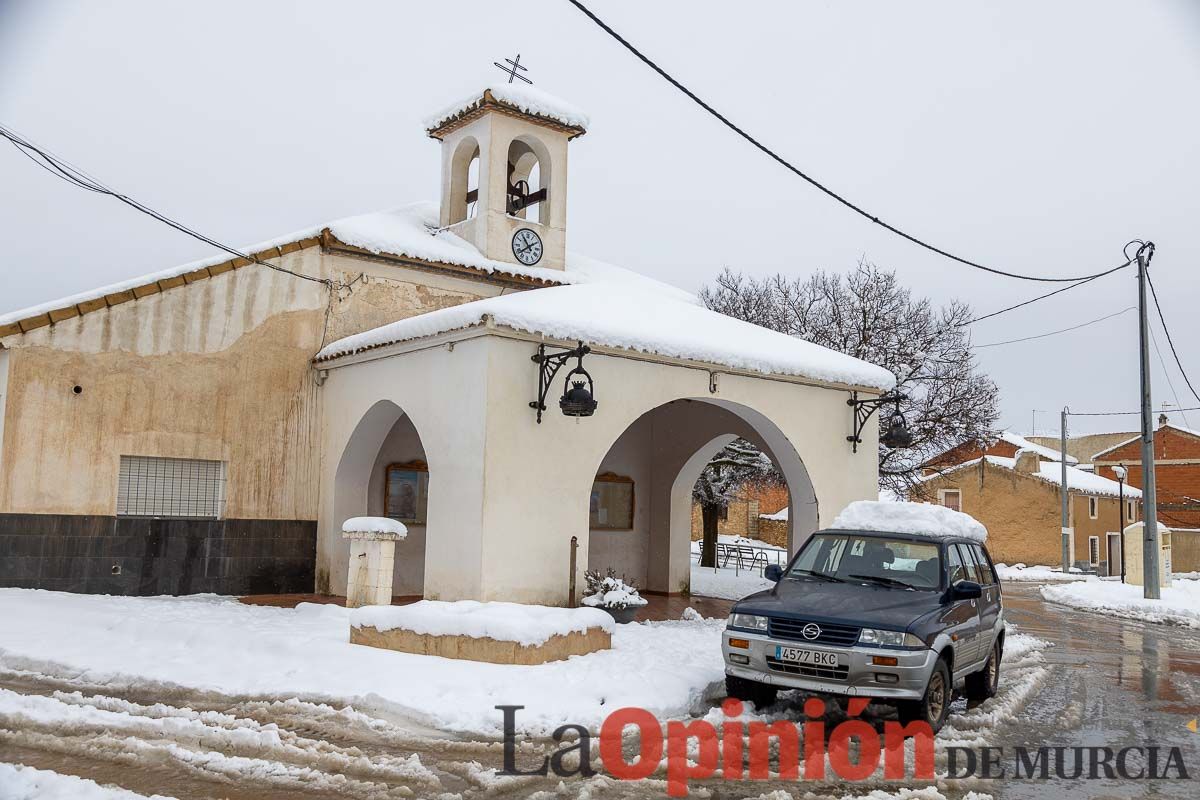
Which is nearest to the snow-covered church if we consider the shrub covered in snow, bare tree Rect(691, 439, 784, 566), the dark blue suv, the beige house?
the shrub covered in snow

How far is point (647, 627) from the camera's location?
457 inches

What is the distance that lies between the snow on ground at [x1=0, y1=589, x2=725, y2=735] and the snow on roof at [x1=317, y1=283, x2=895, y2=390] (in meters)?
3.51

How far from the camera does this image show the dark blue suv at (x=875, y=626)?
23.6ft

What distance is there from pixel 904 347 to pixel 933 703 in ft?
57.5

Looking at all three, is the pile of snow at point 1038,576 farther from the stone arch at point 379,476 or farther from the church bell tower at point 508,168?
the stone arch at point 379,476

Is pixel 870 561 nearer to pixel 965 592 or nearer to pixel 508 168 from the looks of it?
pixel 965 592

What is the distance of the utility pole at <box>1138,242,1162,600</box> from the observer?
2030cm

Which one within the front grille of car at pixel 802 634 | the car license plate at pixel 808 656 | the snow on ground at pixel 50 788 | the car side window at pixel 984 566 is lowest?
the snow on ground at pixel 50 788

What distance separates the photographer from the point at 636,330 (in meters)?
12.4

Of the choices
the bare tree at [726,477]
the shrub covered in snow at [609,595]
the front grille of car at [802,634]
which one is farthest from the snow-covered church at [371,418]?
the bare tree at [726,477]

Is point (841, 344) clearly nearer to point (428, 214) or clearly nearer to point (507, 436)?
point (428, 214)

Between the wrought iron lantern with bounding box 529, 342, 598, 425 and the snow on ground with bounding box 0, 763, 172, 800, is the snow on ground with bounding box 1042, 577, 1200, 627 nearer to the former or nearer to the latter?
the wrought iron lantern with bounding box 529, 342, 598, 425

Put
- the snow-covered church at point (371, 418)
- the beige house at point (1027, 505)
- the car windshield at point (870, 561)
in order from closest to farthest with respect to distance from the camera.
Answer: the car windshield at point (870, 561), the snow-covered church at point (371, 418), the beige house at point (1027, 505)

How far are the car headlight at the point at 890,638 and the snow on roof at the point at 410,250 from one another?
30.5 ft
